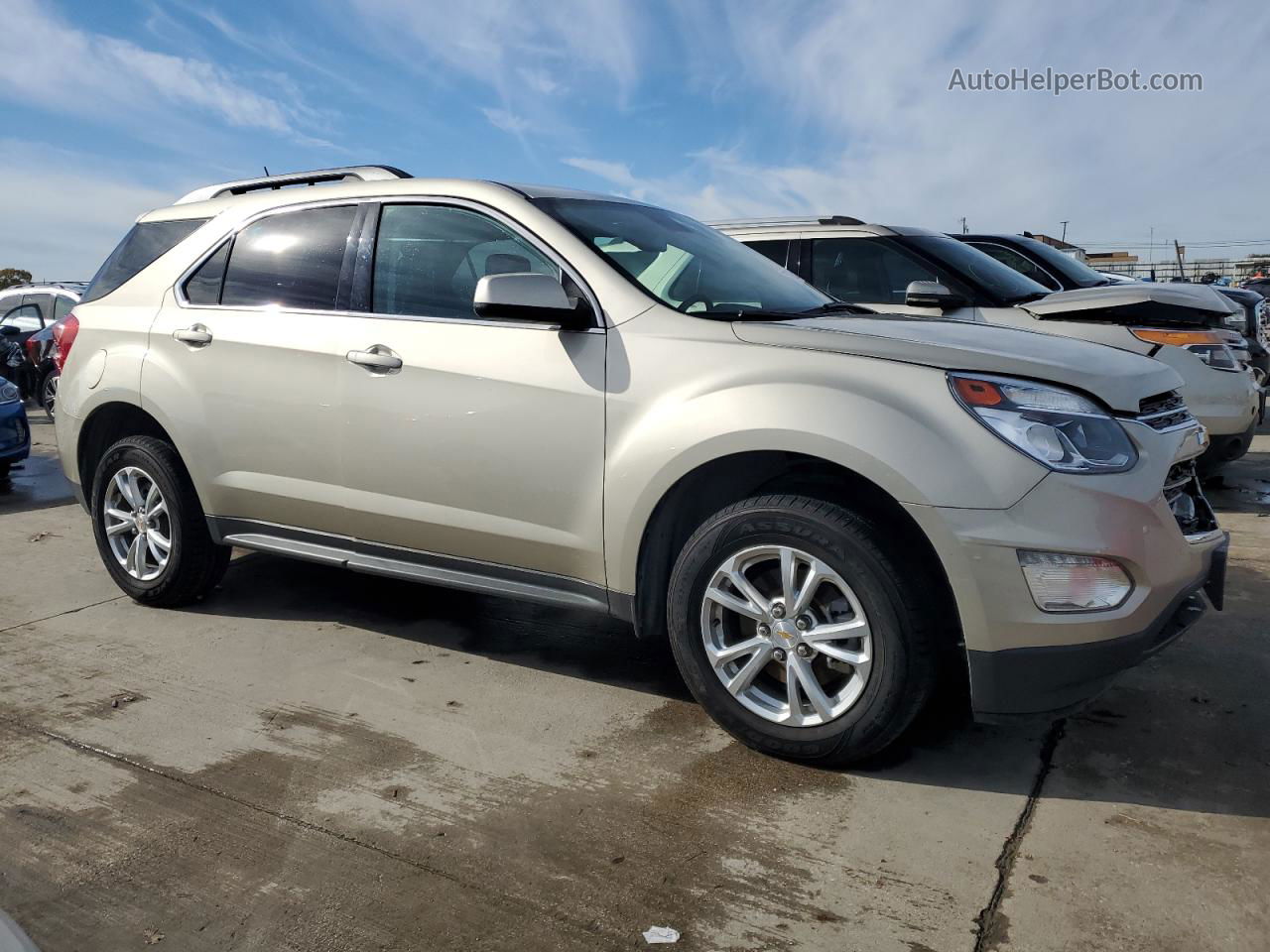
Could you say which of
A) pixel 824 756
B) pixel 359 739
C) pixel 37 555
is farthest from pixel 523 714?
pixel 37 555

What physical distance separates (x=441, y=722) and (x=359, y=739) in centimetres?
27

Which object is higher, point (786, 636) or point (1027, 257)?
point (1027, 257)

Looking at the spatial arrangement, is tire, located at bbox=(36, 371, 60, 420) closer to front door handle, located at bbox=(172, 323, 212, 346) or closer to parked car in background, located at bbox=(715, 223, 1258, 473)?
front door handle, located at bbox=(172, 323, 212, 346)

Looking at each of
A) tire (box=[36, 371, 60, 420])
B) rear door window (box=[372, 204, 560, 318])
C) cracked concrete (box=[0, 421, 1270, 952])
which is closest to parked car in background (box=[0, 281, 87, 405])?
tire (box=[36, 371, 60, 420])

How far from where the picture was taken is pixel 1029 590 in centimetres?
271

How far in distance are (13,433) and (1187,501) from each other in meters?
8.59

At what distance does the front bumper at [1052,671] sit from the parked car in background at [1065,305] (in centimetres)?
335

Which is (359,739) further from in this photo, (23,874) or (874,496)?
(874,496)

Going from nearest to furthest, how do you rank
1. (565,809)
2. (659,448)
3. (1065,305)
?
1. (565,809)
2. (659,448)
3. (1065,305)

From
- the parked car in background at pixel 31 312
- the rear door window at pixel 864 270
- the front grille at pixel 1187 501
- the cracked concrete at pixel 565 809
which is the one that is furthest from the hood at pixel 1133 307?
the parked car in background at pixel 31 312

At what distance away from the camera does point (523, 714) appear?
11.6 feet

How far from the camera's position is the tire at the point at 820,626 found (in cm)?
285

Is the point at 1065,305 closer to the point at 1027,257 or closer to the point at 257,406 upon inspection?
the point at 1027,257

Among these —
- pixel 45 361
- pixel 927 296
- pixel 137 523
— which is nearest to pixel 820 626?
pixel 927 296
